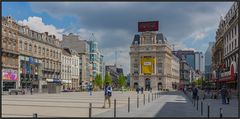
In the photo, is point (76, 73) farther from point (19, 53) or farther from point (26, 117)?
point (26, 117)

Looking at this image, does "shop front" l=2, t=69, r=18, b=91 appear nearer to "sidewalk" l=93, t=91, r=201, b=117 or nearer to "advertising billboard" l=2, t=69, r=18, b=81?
"advertising billboard" l=2, t=69, r=18, b=81

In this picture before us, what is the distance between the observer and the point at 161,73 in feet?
573

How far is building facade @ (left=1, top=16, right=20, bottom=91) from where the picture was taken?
7400 cm

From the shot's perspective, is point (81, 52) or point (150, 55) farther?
point (150, 55)

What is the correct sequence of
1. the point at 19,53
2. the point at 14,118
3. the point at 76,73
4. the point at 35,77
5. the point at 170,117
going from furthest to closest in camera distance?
1. the point at 76,73
2. the point at 35,77
3. the point at 19,53
4. the point at 170,117
5. the point at 14,118

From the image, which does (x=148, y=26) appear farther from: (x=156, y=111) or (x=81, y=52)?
(x=81, y=52)

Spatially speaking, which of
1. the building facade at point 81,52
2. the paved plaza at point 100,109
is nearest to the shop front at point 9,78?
the paved plaza at point 100,109

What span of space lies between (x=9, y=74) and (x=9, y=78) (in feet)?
2.63

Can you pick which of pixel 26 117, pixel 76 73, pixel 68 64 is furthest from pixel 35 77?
pixel 26 117

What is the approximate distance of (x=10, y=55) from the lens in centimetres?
7738

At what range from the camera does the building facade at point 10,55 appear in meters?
74.0

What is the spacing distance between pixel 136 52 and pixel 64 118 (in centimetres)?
15462

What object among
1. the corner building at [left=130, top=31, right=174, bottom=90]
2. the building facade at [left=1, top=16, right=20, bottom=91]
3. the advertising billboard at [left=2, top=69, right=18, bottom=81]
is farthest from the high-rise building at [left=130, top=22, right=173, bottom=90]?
the advertising billboard at [left=2, top=69, right=18, bottom=81]

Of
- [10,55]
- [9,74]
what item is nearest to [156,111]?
[9,74]
